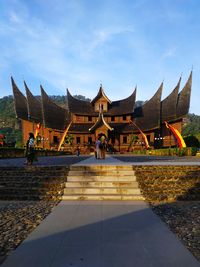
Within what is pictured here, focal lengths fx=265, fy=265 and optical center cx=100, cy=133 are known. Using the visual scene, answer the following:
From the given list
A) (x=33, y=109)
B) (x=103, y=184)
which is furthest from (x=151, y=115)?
(x=103, y=184)

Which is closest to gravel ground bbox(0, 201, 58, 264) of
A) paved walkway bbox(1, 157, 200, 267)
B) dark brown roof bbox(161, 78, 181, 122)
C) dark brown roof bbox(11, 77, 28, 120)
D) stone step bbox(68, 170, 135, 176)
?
paved walkway bbox(1, 157, 200, 267)

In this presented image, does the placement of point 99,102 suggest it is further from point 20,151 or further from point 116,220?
point 116,220

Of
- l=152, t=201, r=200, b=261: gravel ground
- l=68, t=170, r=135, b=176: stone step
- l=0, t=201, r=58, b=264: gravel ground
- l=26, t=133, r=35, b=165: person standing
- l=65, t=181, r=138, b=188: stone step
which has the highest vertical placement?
l=26, t=133, r=35, b=165: person standing

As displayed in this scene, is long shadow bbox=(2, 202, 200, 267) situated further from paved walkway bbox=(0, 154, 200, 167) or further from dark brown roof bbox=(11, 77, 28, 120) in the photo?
dark brown roof bbox=(11, 77, 28, 120)

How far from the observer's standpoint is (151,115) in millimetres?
51812

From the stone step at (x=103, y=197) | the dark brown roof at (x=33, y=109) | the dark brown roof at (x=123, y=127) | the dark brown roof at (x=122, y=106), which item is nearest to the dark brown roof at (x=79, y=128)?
the dark brown roof at (x=122, y=106)

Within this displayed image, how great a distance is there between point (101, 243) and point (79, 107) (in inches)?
1990

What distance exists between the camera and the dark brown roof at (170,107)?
49734 millimetres

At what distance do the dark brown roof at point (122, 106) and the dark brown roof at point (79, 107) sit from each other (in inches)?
139

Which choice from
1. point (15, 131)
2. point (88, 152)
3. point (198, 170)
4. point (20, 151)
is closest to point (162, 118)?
point (88, 152)

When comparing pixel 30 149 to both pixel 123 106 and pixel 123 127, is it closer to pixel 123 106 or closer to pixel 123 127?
pixel 123 127

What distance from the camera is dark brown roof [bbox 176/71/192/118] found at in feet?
163

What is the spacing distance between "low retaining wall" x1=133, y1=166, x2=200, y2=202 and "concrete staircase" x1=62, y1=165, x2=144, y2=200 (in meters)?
0.27

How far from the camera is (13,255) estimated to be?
351 cm
